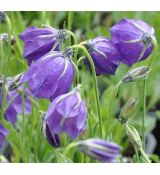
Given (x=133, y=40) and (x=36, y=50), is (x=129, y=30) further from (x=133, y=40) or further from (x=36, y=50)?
(x=36, y=50)

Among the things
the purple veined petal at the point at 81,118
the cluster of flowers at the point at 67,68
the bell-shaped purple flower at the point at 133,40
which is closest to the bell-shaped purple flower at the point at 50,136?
the cluster of flowers at the point at 67,68

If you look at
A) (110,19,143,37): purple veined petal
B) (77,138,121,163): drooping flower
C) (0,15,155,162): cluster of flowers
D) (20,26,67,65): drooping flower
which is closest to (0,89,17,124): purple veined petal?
(0,15,155,162): cluster of flowers

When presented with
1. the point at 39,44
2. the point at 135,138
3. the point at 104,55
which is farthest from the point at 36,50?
the point at 135,138

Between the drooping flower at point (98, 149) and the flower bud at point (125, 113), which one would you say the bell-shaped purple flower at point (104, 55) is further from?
the drooping flower at point (98, 149)

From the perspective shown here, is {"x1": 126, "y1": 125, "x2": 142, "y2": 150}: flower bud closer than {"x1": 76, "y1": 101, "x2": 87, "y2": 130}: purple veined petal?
No

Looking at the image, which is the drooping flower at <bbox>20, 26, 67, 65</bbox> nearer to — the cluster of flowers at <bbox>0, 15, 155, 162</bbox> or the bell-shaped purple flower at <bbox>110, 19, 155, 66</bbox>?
the cluster of flowers at <bbox>0, 15, 155, 162</bbox>
